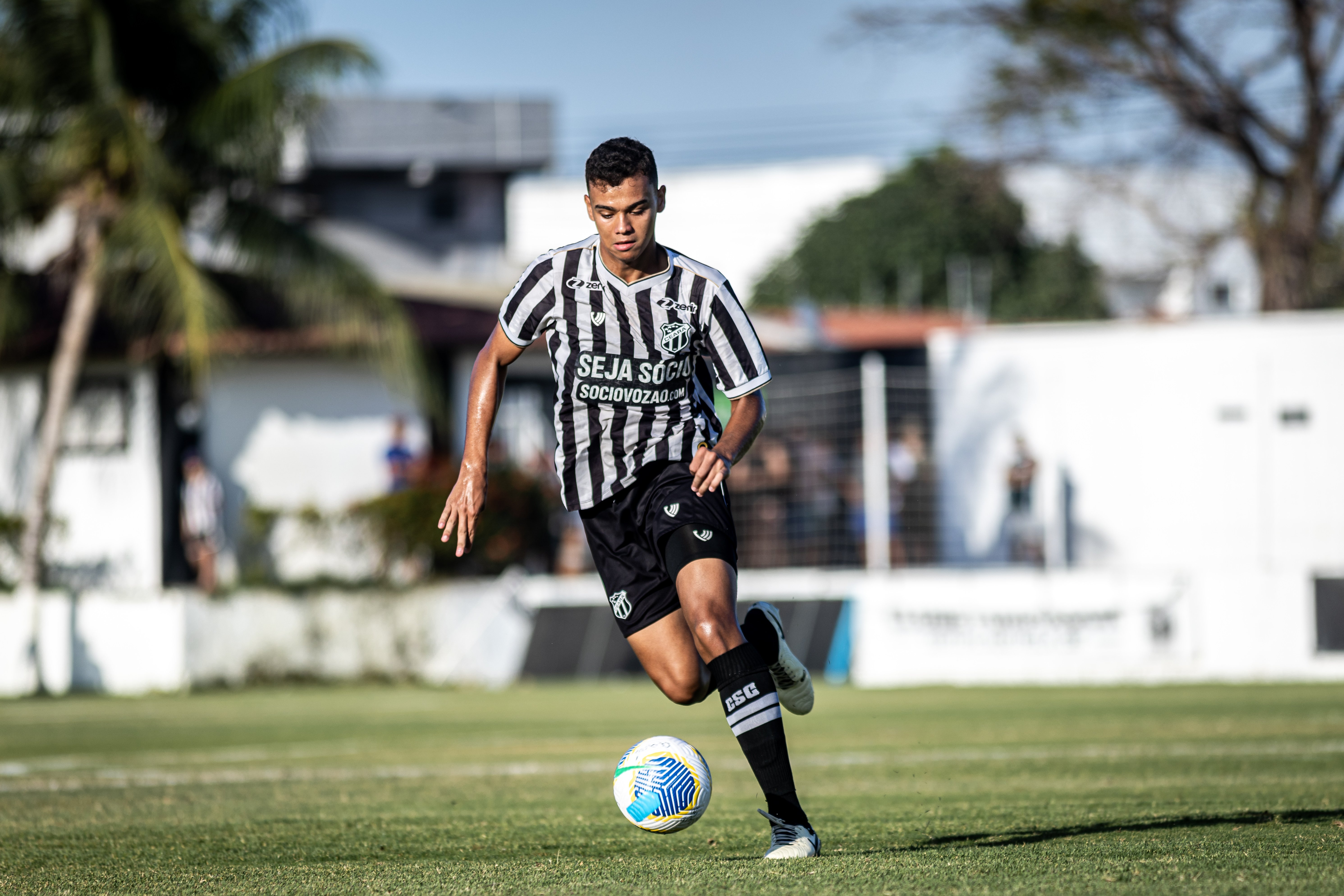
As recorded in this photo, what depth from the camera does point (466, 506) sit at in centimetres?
541

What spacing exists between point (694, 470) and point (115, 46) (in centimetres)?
1701

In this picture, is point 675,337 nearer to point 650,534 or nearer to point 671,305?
point 671,305

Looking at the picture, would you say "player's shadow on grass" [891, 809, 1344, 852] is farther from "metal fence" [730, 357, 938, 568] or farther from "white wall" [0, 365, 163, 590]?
"white wall" [0, 365, 163, 590]

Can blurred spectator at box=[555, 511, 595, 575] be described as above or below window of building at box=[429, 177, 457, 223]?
below

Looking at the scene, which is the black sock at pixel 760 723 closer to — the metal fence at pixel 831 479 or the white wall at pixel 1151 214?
the metal fence at pixel 831 479

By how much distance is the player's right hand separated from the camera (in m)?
5.37

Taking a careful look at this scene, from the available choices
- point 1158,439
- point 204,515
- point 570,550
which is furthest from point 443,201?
point 1158,439

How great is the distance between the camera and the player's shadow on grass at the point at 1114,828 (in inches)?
210

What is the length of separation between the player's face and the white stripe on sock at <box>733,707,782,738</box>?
155 cm

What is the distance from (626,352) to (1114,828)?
2.36 metres

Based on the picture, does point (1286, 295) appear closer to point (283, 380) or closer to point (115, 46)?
point (283, 380)

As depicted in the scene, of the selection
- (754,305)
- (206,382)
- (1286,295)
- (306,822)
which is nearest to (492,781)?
(306,822)

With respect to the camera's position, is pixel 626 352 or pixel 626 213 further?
pixel 626 352

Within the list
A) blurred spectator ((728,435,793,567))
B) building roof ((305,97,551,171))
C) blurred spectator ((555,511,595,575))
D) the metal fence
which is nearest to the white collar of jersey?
the metal fence
